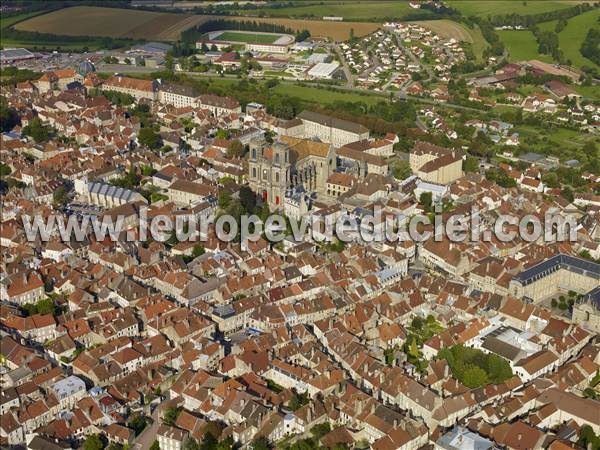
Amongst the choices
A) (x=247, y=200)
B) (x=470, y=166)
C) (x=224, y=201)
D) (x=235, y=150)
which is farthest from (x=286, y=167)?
(x=470, y=166)

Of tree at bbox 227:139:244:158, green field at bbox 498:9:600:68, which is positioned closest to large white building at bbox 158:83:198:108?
tree at bbox 227:139:244:158

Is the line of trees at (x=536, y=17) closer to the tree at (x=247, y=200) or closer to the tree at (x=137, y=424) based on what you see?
the tree at (x=247, y=200)

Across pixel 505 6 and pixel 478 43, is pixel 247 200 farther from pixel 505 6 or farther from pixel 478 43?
pixel 505 6

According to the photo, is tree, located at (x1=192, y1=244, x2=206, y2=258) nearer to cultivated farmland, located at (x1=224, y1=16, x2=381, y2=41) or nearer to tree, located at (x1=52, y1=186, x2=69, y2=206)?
tree, located at (x1=52, y1=186, x2=69, y2=206)

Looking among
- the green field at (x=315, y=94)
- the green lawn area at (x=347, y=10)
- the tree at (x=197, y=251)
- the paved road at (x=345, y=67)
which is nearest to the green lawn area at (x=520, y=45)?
the green lawn area at (x=347, y=10)

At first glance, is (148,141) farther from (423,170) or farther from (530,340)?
(530,340)

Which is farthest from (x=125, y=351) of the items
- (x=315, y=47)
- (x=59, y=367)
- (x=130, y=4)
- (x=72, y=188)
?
(x=130, y=4)
